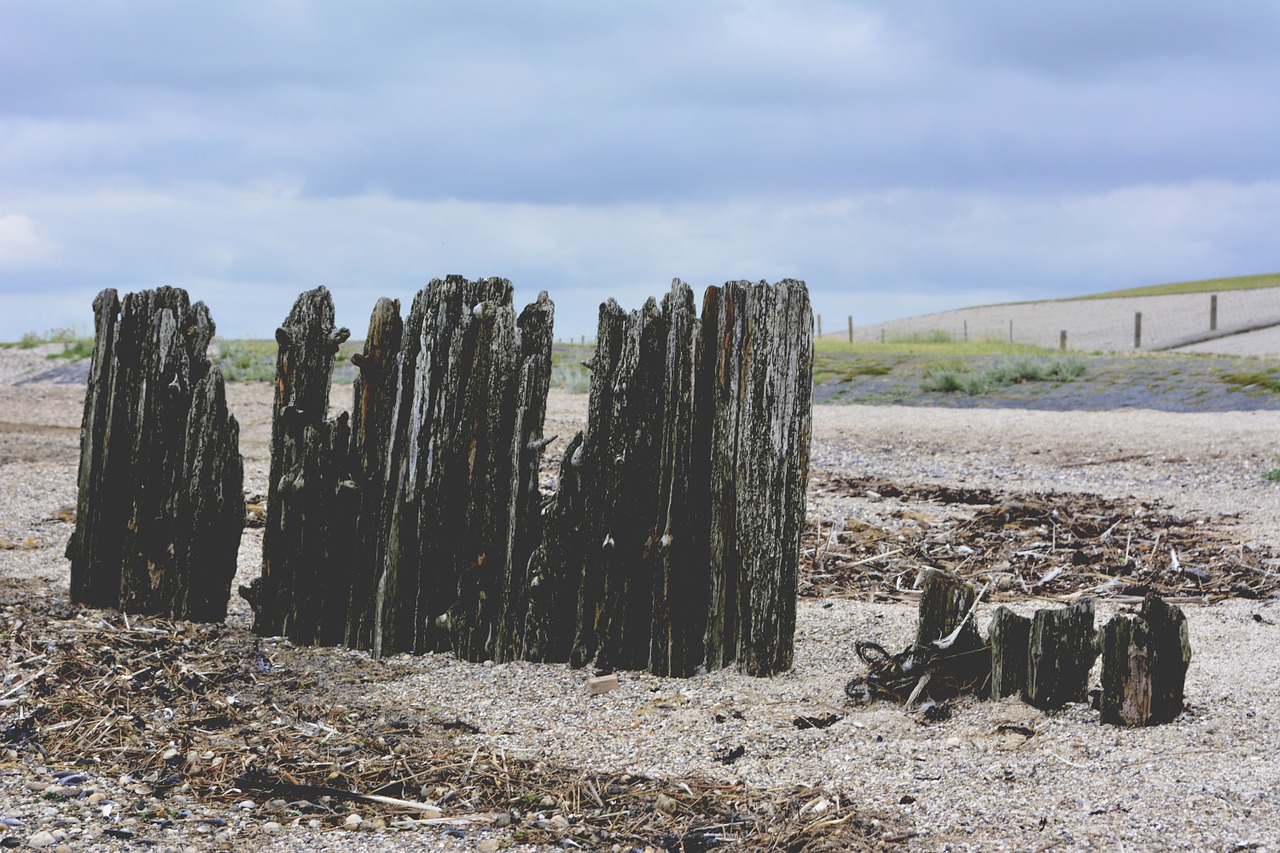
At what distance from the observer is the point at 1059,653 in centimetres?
468

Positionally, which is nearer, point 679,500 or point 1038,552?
point 679,500

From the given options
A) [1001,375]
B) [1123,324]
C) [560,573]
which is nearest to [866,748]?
[560,573]

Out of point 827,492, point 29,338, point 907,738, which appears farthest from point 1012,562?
point 29,338

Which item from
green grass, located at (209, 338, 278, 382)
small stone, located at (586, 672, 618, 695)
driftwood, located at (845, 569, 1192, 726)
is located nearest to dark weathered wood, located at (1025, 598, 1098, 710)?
driftwood, located at (845, 569, 1192, 726)

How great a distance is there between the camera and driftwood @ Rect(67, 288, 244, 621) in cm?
611

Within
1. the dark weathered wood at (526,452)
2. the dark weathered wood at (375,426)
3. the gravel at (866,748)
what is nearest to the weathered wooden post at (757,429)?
the gravel at (866,748)

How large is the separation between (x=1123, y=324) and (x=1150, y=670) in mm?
48702

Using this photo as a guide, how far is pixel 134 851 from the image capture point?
3693 mm

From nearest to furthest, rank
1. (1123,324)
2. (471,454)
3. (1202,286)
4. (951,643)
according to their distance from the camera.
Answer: (951,643)
(471,454)
(1123,324)
(1202,286)

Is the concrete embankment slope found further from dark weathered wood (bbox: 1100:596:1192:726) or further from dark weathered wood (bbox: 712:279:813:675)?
dark weathered wood (bbox: 1100:596:1192:726)

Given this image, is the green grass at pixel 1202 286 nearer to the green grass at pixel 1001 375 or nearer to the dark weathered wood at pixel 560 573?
the green grass at pixel 1001 375

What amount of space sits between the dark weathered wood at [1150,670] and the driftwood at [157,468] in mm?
4314

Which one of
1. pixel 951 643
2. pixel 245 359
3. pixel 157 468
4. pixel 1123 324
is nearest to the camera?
pixel 951 643

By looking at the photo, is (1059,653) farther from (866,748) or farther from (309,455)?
(309,455)
